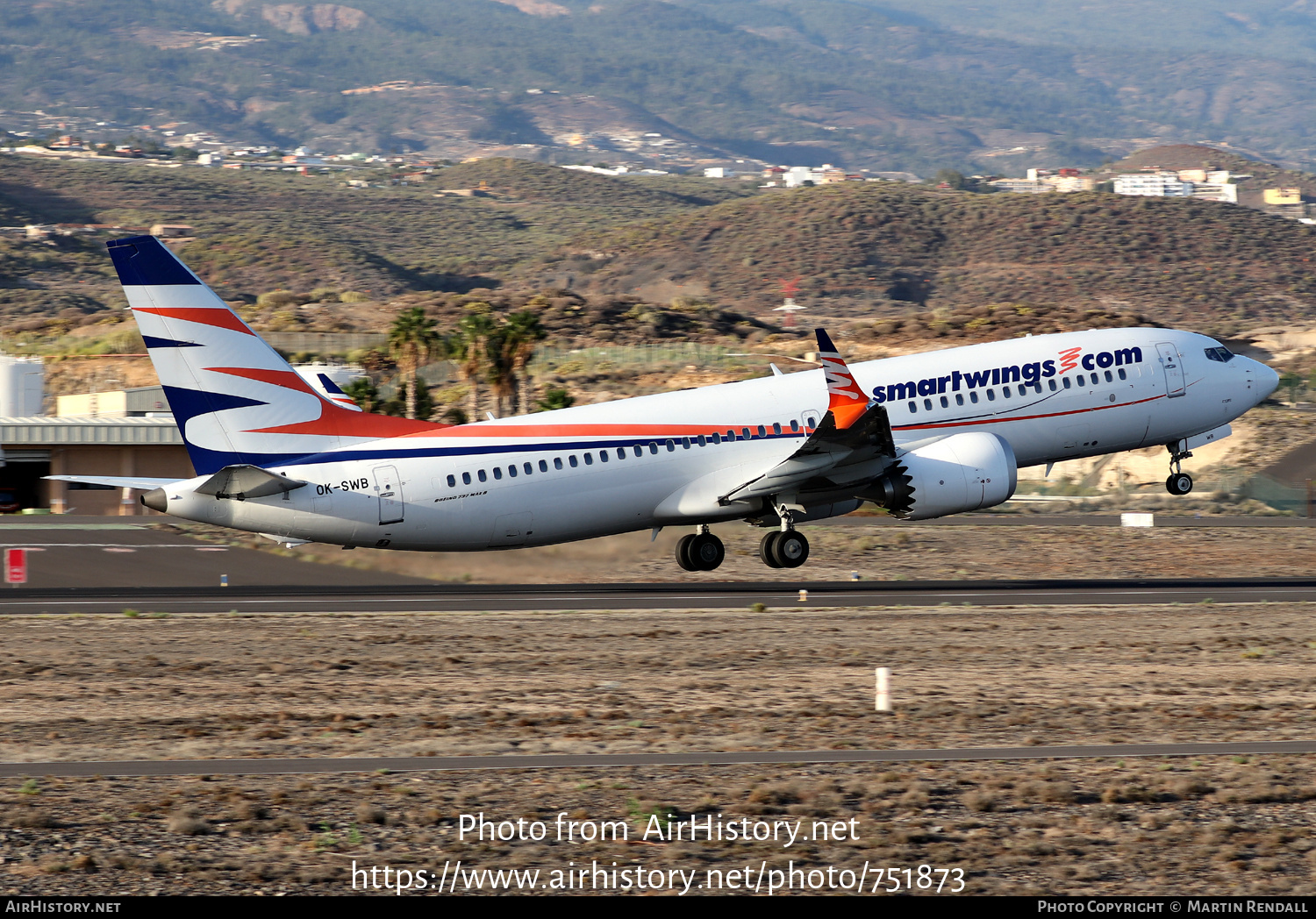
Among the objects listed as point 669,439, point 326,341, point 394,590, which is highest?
point 326,341

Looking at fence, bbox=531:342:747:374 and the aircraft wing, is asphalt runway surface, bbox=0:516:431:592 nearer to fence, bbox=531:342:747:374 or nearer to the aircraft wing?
the aircraft wing

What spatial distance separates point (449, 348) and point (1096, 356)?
A: 5168 cm

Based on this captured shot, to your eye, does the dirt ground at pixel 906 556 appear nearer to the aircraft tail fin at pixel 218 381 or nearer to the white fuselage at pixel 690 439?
the white fuselage at pixel 690 439

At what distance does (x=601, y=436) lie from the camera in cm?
3519

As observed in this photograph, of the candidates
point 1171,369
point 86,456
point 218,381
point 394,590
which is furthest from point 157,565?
point 86,456

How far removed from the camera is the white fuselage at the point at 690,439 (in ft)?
108

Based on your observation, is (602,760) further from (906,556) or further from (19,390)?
(19,390)

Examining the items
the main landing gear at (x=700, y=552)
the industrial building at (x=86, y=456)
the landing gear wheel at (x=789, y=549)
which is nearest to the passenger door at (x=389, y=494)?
the main landing gear at (x=700, y=552)

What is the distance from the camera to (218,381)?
31.6m

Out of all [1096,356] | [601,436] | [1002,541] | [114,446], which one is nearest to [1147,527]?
[1002,541]

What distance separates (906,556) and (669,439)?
14.1 meters

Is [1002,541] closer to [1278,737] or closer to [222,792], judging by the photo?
[1278,737]

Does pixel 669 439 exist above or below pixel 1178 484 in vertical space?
above

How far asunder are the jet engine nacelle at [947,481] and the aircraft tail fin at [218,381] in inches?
490
